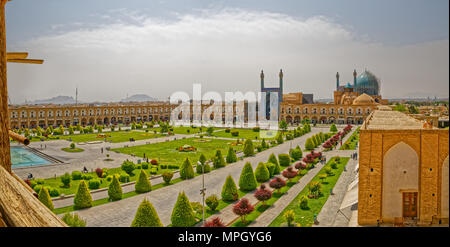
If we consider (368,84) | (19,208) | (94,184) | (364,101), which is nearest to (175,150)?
(94,184)

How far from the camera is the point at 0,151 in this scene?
5.24 feet

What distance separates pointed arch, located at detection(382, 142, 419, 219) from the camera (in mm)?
6641

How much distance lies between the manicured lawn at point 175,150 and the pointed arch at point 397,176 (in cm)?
1252

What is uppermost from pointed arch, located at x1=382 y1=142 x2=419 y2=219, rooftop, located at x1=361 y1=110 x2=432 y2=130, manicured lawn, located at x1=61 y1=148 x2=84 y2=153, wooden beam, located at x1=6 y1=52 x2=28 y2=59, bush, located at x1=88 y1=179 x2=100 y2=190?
wooden beam, located at x1=6 y1=52 x2=28 y2=59

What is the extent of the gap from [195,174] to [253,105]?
2999cm

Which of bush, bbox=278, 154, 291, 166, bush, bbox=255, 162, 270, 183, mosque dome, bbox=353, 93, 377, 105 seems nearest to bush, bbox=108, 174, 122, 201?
bush, bbox=255, 162, 270, 183

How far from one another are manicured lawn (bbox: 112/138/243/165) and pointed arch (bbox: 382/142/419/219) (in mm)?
12515

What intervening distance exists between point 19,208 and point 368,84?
177 feet

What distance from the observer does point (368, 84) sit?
49.1 meters

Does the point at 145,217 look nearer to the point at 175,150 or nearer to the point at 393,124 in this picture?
the point at 393,124

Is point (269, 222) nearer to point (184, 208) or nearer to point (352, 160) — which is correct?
point (184, 208)

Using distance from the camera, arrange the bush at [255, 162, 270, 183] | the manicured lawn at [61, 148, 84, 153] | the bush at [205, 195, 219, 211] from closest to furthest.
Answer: the bush at [205, 195, 219, 211], the bush at [255, 162, 270, 183], the manicured lawn at [61, 148, 84, 153]

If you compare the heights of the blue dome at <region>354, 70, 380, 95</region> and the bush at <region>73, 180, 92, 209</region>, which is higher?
the blue dome at <region>354, 70, 380, 95</region>

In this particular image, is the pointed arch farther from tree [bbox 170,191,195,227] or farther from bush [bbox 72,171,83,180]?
bush [bbox 72,171,83,180]
